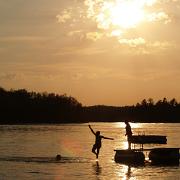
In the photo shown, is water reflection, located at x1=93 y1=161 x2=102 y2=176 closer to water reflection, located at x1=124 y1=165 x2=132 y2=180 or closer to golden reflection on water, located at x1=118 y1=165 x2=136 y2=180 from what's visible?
golden reflection on water, located at x1=118 y1=165 x2=136 y2=180

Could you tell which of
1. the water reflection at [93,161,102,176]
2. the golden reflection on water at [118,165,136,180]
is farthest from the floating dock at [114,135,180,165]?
the golden reflection on water at [118,165,136,180]

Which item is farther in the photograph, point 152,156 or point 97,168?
point 152,156

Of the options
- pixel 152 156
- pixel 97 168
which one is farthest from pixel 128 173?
pixel 152 156

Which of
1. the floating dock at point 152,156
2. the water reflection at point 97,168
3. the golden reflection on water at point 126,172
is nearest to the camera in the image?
the golden reflection on water at point 126,172

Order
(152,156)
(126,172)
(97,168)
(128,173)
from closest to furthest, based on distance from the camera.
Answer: (128,173) → (126,172) → (97,168) → (152,156)

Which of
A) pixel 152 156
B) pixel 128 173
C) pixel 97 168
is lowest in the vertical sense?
pixel 128 173

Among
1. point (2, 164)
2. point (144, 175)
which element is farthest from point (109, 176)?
point (2, 164)

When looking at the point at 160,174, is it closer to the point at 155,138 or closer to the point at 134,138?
the point at 134,138

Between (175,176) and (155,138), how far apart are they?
13923mm

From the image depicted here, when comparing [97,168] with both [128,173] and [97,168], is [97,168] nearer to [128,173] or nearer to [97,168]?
[97,168]

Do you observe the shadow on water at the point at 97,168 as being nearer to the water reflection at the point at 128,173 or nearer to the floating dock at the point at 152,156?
the water reflection at the point at 128,173

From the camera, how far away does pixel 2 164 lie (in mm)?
35625

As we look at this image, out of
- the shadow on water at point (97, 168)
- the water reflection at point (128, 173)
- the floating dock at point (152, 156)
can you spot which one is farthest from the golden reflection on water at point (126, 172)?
the floating dock at point (152, 156)

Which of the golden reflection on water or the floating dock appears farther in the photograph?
the floating dock
